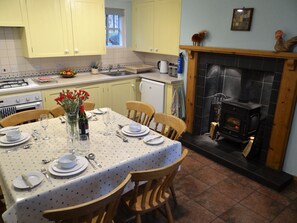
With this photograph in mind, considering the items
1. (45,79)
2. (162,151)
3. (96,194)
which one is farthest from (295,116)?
(45,79)

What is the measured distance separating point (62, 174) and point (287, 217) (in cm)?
205

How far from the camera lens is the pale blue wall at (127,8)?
4316 millimetres

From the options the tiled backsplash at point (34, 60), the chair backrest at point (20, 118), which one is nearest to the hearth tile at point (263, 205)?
A: the chair backrest at point (20, 118)

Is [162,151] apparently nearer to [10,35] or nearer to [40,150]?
[40,150]

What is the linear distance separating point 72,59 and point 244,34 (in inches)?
108

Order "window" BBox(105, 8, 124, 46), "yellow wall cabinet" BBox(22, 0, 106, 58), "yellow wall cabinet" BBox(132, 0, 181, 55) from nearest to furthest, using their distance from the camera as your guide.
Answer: "yellow wall cabinet" BBox(22, 0, 106, 58)
"yellow wall cabinet" BBox(132, 0, 181, 55)
"window" BBox(105, 8, 124, 46)

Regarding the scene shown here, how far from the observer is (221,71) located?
3631mm

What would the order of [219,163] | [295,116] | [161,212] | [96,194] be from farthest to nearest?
[219,163] < [295,116] < [161,212] < [96,194]

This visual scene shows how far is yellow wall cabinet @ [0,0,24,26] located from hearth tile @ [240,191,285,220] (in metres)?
3.46

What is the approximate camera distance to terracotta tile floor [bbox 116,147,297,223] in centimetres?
223

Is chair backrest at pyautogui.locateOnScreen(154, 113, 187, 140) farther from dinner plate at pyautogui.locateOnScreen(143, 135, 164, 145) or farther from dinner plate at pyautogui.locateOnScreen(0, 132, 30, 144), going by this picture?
dinner plate at pyautogui.locateOnScreen(0, 132, 30, 144)

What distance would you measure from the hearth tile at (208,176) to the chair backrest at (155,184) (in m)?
1.09

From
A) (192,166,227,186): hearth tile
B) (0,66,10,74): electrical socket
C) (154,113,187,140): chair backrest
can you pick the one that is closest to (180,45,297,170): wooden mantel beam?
(192,166,227,186): hearth tile

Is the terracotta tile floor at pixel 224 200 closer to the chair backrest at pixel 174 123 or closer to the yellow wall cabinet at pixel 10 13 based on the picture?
the chair backrest at pixel 174 123
